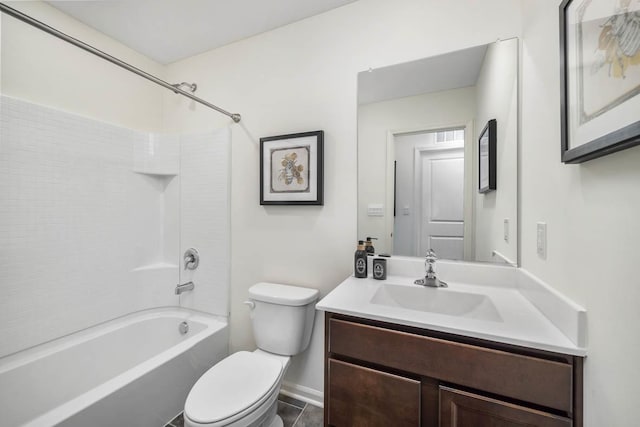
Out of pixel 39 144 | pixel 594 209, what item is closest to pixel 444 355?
pixel 594 209

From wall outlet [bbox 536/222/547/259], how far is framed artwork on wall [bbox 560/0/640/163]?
0.33 metres

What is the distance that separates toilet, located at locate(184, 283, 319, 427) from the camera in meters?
1.07

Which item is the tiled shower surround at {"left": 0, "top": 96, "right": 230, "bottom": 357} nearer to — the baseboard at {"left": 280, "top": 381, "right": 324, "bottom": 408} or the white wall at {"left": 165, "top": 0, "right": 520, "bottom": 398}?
the white wall at {"left": 165, "top": 0, "right": 520, "bottom": 398}

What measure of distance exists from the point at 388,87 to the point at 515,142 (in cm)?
71

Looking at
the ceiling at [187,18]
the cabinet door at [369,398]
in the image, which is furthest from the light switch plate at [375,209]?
the ceiling at [187,18]

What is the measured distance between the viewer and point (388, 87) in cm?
152

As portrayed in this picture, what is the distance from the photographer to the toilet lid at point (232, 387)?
1059 millimetres

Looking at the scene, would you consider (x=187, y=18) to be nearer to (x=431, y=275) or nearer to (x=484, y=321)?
(x=431, y=275)

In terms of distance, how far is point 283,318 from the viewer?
1.53m

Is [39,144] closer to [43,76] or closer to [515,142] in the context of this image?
[43,76]

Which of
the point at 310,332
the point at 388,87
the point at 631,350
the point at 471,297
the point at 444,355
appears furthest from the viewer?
the point at 310,332

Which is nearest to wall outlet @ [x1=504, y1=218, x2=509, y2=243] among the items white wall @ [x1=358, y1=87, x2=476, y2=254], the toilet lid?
white wall @ [x1=358, y1=87, x2=476, y2=254]

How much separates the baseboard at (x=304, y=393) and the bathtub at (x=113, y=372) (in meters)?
0.53

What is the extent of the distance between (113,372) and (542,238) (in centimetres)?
250
